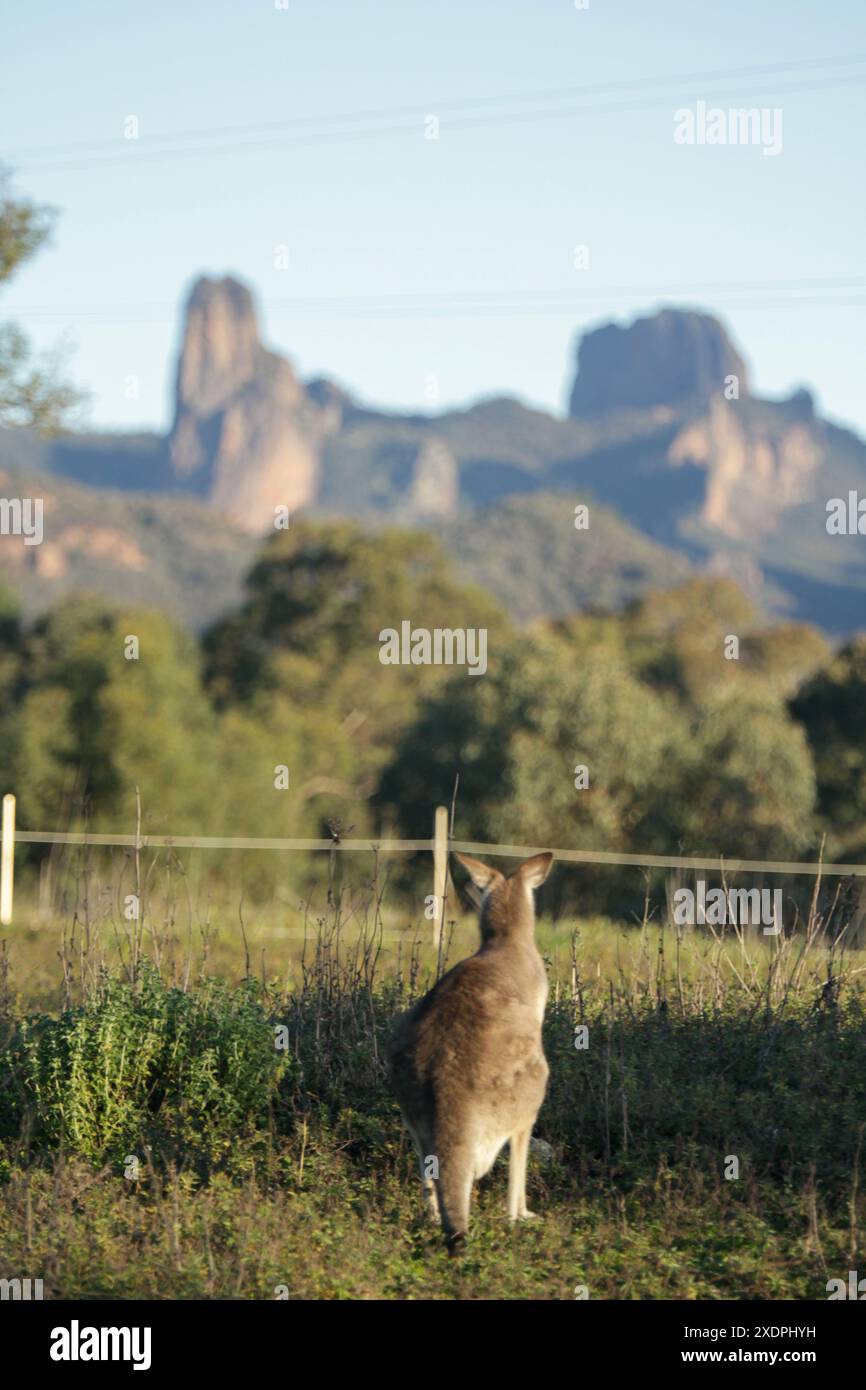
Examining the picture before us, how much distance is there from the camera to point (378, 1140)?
27.4ft

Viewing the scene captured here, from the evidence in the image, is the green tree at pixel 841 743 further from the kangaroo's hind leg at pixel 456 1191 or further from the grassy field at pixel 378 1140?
the kangaroo's hind leg at pixel 456 1191

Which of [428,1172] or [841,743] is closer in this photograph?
[428,1172]

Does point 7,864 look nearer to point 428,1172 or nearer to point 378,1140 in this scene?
point 378,1140

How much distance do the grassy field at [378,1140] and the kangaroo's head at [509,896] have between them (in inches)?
52.4

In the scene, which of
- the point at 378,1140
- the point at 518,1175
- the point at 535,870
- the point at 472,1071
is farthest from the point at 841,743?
the point at 472,1071

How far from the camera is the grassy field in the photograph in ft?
22.3

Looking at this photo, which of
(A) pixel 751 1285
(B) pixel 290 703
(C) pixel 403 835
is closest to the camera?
(A) pixel 751 1285

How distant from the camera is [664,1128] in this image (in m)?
8.40

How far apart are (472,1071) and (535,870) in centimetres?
127

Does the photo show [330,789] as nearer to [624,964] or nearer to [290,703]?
[290,703]

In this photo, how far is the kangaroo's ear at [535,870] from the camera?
25.5 ft
